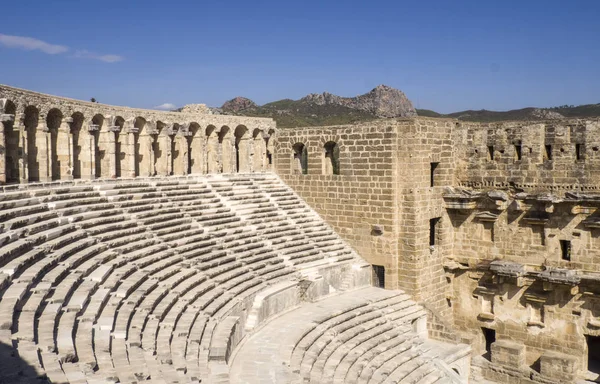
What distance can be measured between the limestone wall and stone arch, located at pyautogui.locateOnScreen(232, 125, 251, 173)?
0.04m

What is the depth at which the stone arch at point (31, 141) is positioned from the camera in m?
14.9

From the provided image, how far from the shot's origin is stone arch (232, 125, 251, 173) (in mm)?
21281

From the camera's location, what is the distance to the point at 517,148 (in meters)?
17.8

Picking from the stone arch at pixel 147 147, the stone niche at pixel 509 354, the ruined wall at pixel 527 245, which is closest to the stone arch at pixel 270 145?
the stone arch at pixel 147 147

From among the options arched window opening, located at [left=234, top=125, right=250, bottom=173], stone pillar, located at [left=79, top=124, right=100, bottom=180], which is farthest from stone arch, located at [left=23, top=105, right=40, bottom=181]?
arched window opening, located at [left=234, top=125, right=250, bottom=173]

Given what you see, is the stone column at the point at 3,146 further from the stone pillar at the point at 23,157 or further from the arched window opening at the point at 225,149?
the arched window opening at the point at 225,149

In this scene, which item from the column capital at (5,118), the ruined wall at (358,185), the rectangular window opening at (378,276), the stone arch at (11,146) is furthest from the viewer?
the rectangular window opening at (378,276)

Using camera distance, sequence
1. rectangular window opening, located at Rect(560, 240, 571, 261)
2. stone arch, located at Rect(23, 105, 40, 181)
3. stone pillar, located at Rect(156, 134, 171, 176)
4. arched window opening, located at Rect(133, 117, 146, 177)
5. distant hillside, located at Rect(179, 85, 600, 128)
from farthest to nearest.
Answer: distant hillside, located at Rect(179, 85, 600, 128) → stone pillar, located at Rect(156, 134, 171, 176) → arched window opening, located at Rect(133, 117, 146, 177) → rectangular window opening, located at Rect(560, 240, 571, 261) → stone arch, located at Rect(23, 105, 40, 181)

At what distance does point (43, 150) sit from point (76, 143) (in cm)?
146

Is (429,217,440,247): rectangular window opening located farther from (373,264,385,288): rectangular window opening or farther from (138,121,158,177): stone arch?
(138,121,158,177): stone arch

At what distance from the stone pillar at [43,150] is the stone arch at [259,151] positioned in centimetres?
808

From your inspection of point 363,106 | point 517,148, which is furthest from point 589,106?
point 517,148

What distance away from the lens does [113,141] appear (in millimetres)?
17188

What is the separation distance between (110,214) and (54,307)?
6019 millimetres
